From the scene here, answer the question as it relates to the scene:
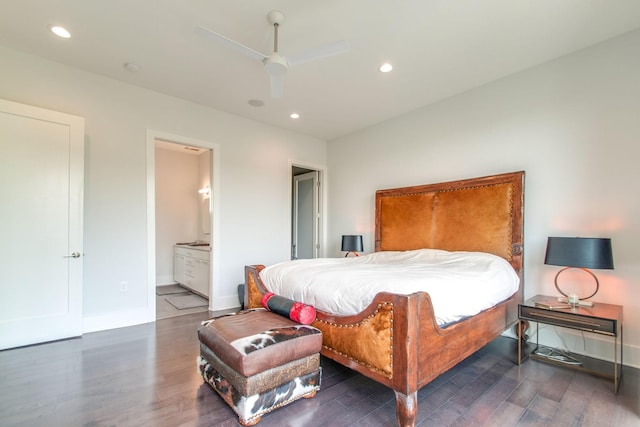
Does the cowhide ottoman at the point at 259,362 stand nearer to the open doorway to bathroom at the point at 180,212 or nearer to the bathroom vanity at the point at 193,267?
the bathroom vanity at the point at 193,267

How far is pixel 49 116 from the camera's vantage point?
2980 mm

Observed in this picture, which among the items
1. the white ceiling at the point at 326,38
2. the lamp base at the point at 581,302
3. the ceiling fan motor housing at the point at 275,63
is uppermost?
the white ceiling at the point at 326,38

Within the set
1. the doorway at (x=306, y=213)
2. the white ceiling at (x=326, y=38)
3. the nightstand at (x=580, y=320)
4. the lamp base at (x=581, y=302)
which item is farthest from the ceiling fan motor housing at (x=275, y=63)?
the doorway at (x=306, y=213)

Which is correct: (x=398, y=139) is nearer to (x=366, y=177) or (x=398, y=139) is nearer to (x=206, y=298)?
(x=366, y=177)

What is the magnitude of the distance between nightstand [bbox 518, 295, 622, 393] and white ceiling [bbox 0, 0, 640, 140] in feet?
7.91

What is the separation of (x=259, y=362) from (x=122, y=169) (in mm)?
3093

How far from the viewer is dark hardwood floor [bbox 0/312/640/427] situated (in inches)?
69.2

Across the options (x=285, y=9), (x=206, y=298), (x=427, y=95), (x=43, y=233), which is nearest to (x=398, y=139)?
(x=427, y=95)

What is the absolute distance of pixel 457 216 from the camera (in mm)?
3541

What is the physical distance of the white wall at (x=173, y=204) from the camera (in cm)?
625

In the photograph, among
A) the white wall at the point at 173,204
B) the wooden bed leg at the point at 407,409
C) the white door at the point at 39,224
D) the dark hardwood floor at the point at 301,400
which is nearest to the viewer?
the wooden bed leg at the point at 407,409

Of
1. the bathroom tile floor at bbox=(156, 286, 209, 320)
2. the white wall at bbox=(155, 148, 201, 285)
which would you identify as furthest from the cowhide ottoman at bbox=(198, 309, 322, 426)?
the white wall at bbox=(155, 148, 201, 285)

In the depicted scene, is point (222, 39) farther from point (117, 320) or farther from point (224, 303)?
point (224, 303)

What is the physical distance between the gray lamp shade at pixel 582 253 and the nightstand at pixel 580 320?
0.37m
